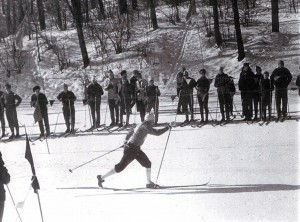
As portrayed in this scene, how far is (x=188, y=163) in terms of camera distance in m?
11.1

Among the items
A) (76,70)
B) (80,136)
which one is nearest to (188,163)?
(80,136)

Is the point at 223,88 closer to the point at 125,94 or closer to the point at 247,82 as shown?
the point at 247,82

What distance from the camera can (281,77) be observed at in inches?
601

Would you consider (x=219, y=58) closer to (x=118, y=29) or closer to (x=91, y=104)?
(x=118, y=29)

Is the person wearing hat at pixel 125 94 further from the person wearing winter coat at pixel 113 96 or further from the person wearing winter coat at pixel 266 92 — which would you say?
the person wearing winter coat at pixel 266 92

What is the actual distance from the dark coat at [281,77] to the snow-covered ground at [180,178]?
1138 mm

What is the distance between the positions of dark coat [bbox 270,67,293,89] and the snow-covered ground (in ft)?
3.73

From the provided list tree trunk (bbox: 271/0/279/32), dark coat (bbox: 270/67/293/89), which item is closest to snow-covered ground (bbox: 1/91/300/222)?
dark coat (bbox: 270/67/293/89)

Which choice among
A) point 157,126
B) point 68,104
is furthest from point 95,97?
point 157,126

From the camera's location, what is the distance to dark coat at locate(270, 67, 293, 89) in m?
15.3

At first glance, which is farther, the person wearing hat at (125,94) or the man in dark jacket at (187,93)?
the person wearing hat at (125,94)

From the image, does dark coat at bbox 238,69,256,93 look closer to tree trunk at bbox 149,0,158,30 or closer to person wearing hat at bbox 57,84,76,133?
person wearing hat at bbox 57,84,76,133

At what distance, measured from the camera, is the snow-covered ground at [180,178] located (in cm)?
782

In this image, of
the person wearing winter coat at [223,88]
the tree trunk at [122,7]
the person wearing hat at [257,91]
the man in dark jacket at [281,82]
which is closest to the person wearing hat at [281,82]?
the man in dark jacket at [281,82]
